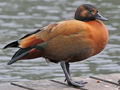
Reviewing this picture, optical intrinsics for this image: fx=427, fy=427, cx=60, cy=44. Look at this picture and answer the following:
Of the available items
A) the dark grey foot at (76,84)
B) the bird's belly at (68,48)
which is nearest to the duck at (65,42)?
the bird's belly at (68,48)

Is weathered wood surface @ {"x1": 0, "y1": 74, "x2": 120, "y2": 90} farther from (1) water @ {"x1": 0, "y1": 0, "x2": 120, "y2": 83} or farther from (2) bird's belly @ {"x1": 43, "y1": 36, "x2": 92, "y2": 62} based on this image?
(1) water @ {"x1": 0, "y1": 0, "x2": 120, "y2": 83}

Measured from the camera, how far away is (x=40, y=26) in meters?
13.1

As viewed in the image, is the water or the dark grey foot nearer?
the dark grey foot

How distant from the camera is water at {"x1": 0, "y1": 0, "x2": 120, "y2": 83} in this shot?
8727 mm

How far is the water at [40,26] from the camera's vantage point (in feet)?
28.6

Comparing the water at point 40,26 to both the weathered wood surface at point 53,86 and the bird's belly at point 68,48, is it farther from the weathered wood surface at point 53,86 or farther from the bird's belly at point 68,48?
the bird's belly at point 68,48

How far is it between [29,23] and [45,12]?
2.26m

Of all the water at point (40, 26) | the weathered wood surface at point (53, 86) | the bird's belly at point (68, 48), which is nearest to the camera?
the bird's belly at point (68, 48)

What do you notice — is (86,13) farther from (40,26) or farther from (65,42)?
(40,26)

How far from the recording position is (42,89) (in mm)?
5820

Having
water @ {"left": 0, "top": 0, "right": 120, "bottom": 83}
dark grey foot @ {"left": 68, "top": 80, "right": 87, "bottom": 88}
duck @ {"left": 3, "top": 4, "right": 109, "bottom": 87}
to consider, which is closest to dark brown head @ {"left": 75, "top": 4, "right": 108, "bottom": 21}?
duck @ {"left": 3, "top": 4, "right": 109, "bottom": 87}

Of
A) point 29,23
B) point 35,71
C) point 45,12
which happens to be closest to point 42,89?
point 35,71

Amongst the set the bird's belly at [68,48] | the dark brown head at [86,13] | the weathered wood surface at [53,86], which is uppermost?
the dark brown head at [86,13]

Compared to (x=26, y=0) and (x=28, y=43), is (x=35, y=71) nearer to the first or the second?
(x=28, y=43)
